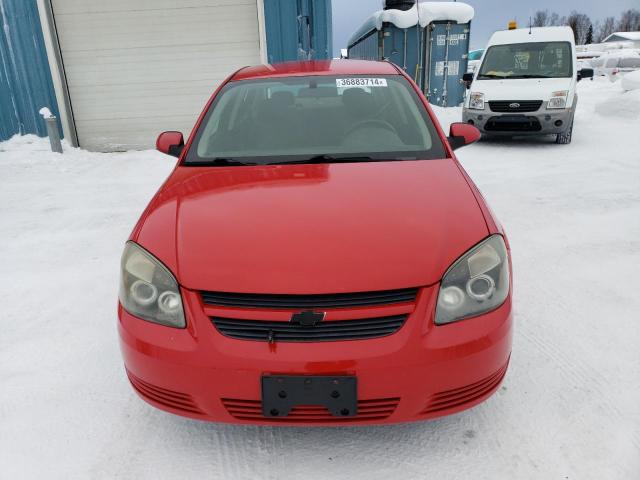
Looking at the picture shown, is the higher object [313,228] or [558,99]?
[313,228]

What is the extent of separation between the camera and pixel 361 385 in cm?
165

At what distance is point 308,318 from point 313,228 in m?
0.39

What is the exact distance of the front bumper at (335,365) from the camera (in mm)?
1642

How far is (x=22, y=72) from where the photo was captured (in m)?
8.91

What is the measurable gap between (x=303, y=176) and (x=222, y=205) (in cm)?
44

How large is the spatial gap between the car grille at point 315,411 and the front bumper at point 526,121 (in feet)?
25.5

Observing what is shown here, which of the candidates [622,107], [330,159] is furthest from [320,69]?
[622,107]

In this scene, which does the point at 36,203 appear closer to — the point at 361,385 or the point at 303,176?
the point at 303,176

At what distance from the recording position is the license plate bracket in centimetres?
164

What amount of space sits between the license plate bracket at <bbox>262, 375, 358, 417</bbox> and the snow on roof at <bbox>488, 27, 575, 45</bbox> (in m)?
9.59

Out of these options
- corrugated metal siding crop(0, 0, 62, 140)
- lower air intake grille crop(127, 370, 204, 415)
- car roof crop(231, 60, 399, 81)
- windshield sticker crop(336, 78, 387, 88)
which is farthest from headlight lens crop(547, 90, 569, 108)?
corrugated metal siding crop(0, 0, 62, 140)

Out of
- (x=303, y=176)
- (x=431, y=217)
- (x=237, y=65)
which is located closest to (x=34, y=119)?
(x=237, y=65)

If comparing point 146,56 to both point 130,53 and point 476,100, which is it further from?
point 476,100

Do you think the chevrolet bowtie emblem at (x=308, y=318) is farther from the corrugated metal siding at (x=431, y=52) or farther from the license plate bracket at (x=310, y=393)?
the corrugated metal siding at (x=431, y=52)
